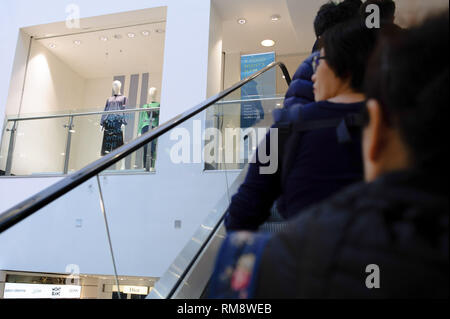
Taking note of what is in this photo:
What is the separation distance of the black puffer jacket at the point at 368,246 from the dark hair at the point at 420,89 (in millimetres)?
41

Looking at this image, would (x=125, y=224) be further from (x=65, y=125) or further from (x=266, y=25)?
(x=266, y=25)

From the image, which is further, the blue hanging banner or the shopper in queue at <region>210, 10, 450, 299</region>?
the blue hanging banner

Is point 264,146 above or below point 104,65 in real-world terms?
below

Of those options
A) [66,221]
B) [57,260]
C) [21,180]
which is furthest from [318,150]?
[21,180]

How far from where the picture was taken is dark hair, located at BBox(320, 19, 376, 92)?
86cm

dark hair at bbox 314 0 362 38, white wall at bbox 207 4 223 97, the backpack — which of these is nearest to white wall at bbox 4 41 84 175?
white wall at bbox 207 4 223 97

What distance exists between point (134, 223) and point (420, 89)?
80.3 inches

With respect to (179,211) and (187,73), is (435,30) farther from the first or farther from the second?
(187,73)

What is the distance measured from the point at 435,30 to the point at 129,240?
2.00 meters

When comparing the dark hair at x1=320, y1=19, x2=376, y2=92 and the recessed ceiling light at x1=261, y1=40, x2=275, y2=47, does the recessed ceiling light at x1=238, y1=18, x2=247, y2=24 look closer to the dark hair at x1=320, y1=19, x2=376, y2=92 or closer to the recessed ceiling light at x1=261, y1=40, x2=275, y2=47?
the recessed ceiling light at x1=261, y1=40, x2=275, y2=47

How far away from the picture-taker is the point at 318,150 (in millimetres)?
785

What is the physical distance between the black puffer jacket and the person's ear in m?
0.06

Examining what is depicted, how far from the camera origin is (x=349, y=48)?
877 mm

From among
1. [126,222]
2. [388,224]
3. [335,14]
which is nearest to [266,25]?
[335,14]
